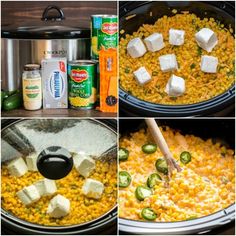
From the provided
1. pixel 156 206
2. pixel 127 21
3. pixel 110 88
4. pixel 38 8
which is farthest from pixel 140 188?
pixel 38 8

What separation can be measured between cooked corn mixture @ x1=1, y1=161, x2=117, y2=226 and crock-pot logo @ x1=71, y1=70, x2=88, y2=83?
294mm

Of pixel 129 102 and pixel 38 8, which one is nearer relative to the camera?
pixel 129 102

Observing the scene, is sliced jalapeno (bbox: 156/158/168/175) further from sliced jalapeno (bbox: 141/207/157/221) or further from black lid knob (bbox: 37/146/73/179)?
black lid knob (bbox: 37/146/73/179)

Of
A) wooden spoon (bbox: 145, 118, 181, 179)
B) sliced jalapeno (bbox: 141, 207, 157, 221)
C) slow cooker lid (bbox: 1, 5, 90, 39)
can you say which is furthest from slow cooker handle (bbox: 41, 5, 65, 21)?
sliced jalapeno (bbox: 141, 207, 157, 221)

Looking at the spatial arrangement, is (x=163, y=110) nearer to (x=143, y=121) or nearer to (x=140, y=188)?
(x=143, y=121)

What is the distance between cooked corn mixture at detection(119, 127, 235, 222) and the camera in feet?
6.55

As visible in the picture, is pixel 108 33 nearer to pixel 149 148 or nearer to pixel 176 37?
pixel 176 37

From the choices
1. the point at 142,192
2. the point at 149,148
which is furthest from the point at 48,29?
the point at 142,192

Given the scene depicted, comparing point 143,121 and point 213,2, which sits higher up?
point 213,2

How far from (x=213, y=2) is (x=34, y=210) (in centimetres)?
94

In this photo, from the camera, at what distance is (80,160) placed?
202cm

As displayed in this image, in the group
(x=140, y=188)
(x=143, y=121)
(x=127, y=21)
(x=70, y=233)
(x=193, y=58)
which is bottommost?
(x=70, y=233)

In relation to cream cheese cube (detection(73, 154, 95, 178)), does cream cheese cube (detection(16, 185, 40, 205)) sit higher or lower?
lower

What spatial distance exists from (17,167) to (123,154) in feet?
1.21
